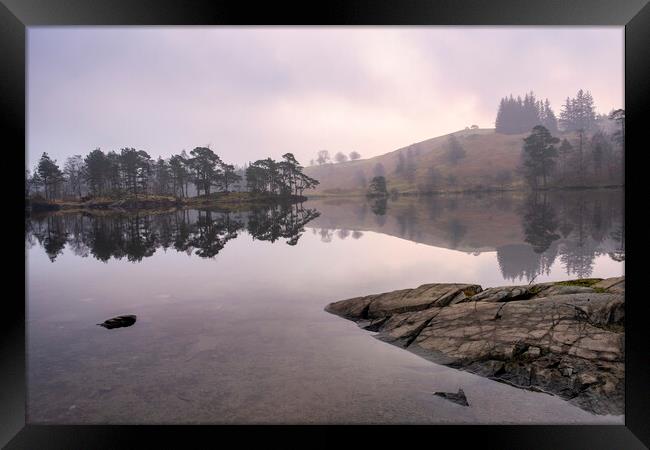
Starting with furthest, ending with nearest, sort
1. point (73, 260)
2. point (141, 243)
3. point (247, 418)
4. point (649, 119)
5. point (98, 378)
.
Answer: point (141, 243) < point (73, 260) < point (98, 378) < point (247, 418) < point (649, 119)

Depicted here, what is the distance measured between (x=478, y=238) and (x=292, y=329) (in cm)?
3477

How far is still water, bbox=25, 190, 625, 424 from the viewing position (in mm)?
6652

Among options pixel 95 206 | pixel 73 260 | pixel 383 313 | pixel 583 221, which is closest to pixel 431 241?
pixel 583 221

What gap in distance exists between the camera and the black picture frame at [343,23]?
15.2 feet

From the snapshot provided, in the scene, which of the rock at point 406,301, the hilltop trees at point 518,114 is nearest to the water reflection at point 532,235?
the rock at point 406,301

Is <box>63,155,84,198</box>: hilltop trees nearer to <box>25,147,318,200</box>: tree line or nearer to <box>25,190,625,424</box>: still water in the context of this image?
<box>25,147,318,200</box>: tree line

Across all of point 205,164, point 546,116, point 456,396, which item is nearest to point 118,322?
point 456,396

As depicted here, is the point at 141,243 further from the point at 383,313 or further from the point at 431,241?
the point at 383,313

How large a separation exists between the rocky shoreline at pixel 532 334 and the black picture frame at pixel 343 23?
108 inches

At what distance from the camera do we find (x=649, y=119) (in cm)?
457

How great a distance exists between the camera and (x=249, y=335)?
38.0 ft

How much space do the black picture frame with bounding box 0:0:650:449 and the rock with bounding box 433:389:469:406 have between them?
94.2 inches

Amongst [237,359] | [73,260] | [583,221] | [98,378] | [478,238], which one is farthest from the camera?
[583,221]

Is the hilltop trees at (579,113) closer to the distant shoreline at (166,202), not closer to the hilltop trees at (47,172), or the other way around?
the distant shoreline at (166,202)
